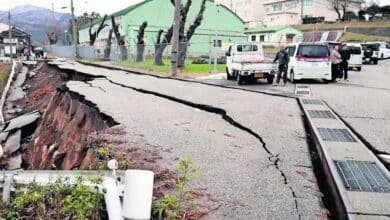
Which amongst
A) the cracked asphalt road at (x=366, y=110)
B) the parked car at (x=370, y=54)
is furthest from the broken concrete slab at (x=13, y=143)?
the parked car at (x=370, y=54)

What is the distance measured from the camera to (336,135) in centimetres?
897

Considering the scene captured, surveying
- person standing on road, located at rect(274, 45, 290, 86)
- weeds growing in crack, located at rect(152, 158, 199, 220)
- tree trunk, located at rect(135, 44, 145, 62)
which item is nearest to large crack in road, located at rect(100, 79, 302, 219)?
weeds growing in crack, located at rect(152, 158, 199, 220)

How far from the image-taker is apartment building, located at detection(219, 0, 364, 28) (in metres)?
93.7

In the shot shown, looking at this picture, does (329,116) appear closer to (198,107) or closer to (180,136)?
(198,107)

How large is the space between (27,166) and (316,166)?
836cm

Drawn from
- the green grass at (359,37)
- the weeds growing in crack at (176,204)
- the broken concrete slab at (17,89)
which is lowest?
the broken concrete slab at (17,89)

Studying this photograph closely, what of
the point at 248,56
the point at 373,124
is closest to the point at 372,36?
the point at 248,56

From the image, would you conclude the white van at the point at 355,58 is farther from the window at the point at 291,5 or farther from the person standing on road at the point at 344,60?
the window at the point at 291,5

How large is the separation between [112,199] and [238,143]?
3.91 metres

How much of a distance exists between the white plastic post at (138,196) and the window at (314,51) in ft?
64.3

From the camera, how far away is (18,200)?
483 centimetres

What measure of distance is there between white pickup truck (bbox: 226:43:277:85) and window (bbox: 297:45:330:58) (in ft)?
5.41

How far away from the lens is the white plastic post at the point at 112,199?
4.39 metres

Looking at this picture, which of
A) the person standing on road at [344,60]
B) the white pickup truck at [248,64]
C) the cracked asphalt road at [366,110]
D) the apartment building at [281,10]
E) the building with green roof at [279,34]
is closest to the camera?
the cracked asphalt road at [366,110]
